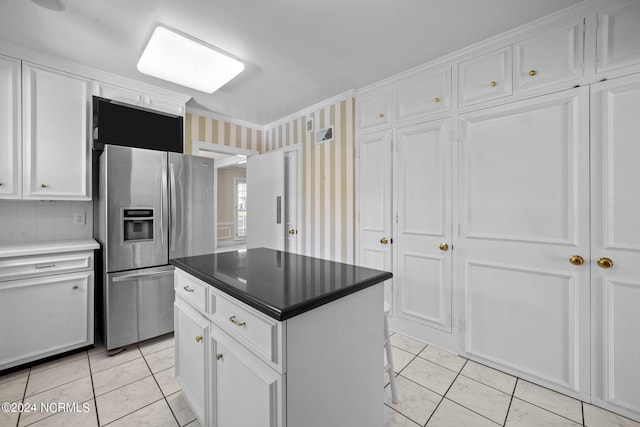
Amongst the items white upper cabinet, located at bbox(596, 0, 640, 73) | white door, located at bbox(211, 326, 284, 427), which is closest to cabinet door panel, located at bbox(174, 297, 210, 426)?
white door, located at bbox(211, 326, 284, 427)

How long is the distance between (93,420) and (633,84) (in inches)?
145

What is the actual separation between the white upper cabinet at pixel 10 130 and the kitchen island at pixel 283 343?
1731mm

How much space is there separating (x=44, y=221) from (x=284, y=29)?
2717 millimetres

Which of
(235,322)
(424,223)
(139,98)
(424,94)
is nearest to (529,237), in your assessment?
(424,223)

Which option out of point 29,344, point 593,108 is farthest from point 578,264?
point 29,344

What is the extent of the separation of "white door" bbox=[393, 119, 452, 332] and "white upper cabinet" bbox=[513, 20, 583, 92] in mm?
583

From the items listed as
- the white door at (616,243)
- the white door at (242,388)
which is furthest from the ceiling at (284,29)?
the white door at (242,388)

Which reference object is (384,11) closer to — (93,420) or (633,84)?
(633,84)

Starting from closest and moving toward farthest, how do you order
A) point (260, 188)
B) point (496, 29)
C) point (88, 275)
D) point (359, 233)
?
point (496, 29) < point (88, 275) < point (359, 233) < point (260, 188)

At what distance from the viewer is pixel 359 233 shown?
301 centimetres

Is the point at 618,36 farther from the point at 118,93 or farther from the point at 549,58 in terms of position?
the point at 118,93

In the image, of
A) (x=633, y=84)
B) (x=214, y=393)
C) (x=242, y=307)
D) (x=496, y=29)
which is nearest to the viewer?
(x=242, y=307)

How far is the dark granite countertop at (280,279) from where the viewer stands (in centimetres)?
98

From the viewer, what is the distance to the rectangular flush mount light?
1.99m
